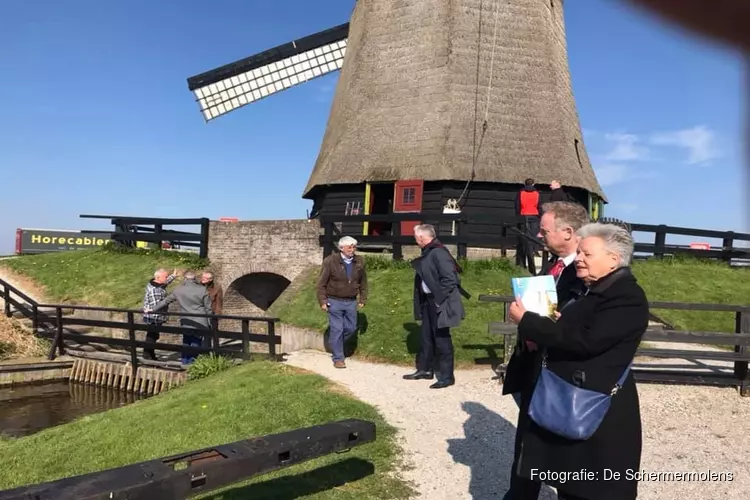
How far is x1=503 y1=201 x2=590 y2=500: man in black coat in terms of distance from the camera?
287cm

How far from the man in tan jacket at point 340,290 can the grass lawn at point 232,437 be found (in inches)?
37.8

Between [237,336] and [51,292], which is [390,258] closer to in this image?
[237,336]

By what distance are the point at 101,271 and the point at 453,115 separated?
1063 cm

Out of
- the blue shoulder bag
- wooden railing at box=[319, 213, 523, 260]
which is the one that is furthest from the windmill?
the blue shoulder bag

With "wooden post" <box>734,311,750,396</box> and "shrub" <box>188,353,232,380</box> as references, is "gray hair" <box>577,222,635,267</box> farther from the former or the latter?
"shrub" <box>188,353,232,380</box>

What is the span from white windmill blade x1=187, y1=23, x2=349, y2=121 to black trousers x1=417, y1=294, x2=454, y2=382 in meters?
17.1

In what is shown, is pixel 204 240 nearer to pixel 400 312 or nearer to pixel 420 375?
pixel 400 312

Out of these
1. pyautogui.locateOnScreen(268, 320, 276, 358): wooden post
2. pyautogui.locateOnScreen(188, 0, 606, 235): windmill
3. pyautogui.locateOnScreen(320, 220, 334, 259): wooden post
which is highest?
pyautogui.locateOnScreen(188, 0, 606, 235): windmill

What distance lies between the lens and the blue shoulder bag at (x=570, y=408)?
2309 millimetres

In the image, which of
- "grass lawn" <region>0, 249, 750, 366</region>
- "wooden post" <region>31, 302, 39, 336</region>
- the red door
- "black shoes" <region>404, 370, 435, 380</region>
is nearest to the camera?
"black shoes" <region>404, 370, 435, 380</region>

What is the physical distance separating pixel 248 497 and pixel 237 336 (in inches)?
197

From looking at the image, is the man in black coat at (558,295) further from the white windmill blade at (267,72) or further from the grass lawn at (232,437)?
the white windmill blade at (267,72)

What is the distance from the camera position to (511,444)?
497cm

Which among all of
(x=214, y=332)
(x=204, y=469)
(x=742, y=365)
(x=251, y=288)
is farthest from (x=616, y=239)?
(x=251, y=288)
